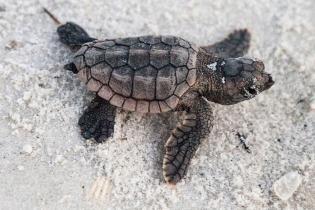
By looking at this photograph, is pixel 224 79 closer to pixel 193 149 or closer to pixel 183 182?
pixel 193 149

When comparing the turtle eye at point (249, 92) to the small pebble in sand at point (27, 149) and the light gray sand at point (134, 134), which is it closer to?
the light gray sand at point (134, 134)

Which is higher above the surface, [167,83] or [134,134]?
[167,83]

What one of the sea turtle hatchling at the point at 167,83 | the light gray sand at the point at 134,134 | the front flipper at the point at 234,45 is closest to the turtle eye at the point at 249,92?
the sea turtle hatchling at the point at 167,83

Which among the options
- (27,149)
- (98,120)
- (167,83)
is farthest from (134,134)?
(27,149)

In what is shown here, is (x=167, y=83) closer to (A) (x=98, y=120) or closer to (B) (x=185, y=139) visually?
(B) (x=185, y=139)

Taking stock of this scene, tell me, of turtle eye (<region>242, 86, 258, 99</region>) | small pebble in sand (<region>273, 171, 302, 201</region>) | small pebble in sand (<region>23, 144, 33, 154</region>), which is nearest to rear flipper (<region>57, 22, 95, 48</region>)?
small pebble in sand (<region>23, 144, 33, 154</region>)

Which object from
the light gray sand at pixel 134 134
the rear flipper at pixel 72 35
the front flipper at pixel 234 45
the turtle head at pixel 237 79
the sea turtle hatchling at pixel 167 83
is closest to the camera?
the light gray sand at pixel 134 134

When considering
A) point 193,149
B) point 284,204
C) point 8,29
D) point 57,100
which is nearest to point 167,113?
point 193,149
